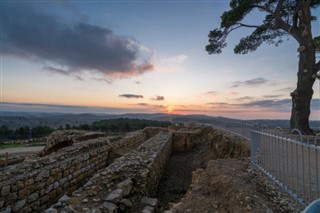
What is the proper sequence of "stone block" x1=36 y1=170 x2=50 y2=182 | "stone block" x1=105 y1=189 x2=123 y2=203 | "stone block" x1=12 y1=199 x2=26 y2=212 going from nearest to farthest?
1. "stone block" x1=105 y1=189 x2=123 y2=203
2. "stone block" x1=12 y1=199 x2=26 y2=212
3. "stone block" x1=36 y1=170 x2=50 y2=182

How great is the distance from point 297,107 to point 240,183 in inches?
383

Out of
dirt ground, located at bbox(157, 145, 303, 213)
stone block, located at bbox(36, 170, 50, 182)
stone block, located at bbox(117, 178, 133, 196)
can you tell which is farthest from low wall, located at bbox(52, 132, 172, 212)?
stone block, located at bbox(36, 170, 50, 182)

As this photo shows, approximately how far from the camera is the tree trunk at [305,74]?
1183 cm

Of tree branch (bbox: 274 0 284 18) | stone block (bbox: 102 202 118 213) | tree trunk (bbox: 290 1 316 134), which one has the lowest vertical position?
stone block (bbox: 102 202 118 213)

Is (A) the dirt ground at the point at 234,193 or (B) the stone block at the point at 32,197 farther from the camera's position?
(B) the stone block at the point at 32,197

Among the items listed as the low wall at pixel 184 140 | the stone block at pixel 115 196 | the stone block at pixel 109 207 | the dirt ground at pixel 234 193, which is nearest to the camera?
the dirt ground at pixel 234 193

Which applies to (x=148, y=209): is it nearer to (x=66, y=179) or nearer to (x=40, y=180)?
(x=40, y=180)

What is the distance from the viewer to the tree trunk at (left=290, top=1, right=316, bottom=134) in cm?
1183

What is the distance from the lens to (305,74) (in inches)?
469

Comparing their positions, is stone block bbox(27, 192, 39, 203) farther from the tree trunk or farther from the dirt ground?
the tree trunk

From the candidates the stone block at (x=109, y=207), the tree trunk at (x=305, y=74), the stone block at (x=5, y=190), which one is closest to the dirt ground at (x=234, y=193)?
the stone block at (x=109, y=207)

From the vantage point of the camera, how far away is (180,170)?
406 inches

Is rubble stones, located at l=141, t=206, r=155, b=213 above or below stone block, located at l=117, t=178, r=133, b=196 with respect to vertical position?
below

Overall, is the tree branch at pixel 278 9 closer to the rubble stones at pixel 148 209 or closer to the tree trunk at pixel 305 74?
the tree trunk at pixel 305 74
